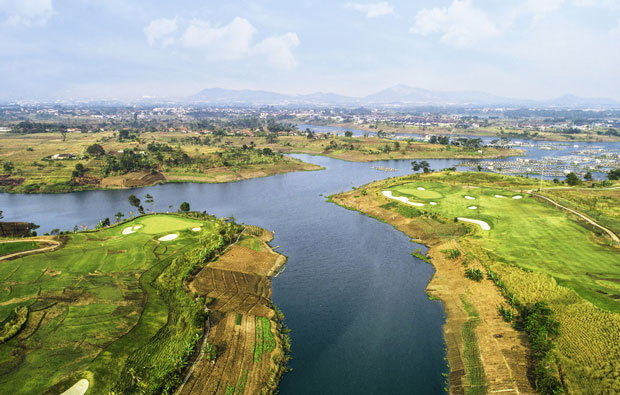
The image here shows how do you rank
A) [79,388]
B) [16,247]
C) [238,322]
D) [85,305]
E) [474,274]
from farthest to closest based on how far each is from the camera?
[16,247] → [474,274] → [85,305] → [238,322] → [79,388]

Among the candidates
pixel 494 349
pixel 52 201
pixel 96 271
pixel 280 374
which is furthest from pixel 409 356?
pixel 52 201

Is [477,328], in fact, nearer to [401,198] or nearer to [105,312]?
[105,312]

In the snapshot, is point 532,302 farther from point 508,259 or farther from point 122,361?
point 122,361

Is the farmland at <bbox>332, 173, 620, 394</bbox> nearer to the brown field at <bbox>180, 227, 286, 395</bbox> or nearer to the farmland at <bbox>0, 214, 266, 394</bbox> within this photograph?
the brown field at <bbox>180, 227, 286, 395</bbox>

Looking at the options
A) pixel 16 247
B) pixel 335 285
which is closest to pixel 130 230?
pixel 16 247

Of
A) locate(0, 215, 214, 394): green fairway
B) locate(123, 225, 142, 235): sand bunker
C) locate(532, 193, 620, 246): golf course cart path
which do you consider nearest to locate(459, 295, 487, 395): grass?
locate(0, 215, 214, 394): green fairway

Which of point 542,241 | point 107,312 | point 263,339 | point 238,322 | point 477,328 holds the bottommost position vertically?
point 477,328
